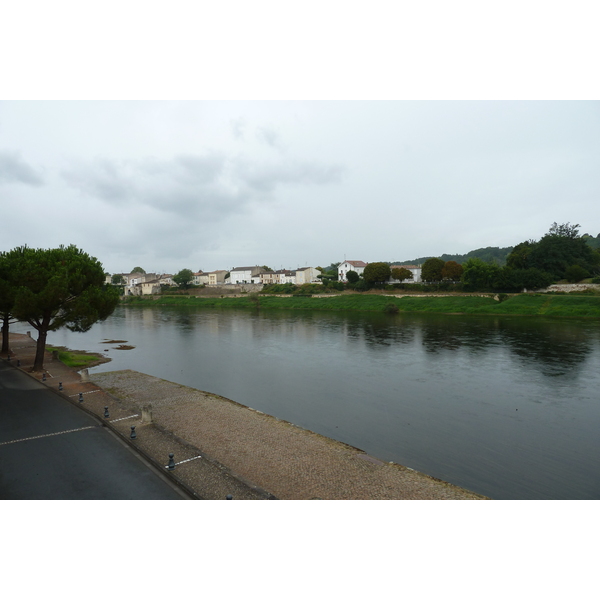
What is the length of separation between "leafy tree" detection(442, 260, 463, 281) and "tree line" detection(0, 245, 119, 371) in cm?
5642

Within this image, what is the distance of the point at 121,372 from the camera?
20.8 meters

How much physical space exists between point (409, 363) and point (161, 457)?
17307 mm

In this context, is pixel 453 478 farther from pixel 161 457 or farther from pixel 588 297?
pixel 588 297

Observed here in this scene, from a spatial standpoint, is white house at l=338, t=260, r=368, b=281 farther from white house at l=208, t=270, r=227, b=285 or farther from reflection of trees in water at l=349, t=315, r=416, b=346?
white house at l=208, t=270, r=227, b=285

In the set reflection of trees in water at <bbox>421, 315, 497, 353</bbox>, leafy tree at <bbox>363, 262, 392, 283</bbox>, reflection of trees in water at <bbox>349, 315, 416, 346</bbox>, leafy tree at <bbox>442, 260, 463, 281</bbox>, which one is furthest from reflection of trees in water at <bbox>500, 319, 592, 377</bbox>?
leafy tree at <bbox>363, 262, 392, 283</bbox>

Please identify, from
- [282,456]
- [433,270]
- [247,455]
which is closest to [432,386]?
[282,456]

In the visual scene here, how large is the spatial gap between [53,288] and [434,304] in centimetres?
4712

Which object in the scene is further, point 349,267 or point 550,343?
point 349,267

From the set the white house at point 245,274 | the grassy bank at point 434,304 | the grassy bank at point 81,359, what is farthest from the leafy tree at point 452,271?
the grassy bank at point 81,359

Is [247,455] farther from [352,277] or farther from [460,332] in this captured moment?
[352,277]

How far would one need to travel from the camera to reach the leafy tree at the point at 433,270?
65.7 m

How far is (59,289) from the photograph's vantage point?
55.6 feet

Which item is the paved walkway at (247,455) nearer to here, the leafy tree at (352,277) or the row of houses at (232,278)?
the leafy tree at (352,277)

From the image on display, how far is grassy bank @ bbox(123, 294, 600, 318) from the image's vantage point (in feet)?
144
